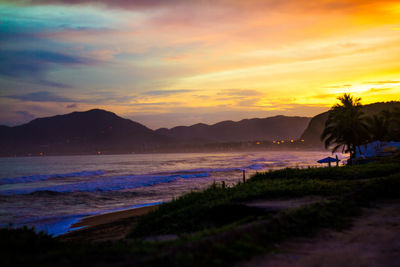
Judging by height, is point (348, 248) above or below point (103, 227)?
above

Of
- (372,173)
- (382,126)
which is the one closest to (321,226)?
(372,173)

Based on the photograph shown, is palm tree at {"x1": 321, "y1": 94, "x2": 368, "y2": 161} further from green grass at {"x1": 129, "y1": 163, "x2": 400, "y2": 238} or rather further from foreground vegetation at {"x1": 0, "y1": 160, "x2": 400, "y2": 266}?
foreground vegetation at {"x1": 0, "y1": 160, "x2": 400, "y2": 266}

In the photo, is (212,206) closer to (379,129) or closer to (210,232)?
(210,232)

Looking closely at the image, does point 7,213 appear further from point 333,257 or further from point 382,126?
point 382,126

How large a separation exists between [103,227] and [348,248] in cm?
1133

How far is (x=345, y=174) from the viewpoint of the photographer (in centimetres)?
1719

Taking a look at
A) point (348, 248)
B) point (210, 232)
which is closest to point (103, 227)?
point (210, 232)

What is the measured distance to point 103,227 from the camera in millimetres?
14633

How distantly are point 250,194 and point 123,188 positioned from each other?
22.8m

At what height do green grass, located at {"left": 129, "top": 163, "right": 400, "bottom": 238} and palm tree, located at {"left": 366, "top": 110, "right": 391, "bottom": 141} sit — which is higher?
palm tree, located at {"left": 366, "top": 110, "right": 391, "bottom": 141}

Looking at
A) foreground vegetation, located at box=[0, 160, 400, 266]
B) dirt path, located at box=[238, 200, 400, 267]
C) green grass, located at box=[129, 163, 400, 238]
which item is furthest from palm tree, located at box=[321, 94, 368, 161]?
dirt path, located at box=[238, 200, 400, 267]

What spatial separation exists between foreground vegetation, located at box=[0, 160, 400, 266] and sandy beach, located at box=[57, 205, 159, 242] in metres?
2.26

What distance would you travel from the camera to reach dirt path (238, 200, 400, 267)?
5.21 meters

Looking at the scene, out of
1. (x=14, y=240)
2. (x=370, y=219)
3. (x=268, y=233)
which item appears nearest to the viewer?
(x=14, y=240)
